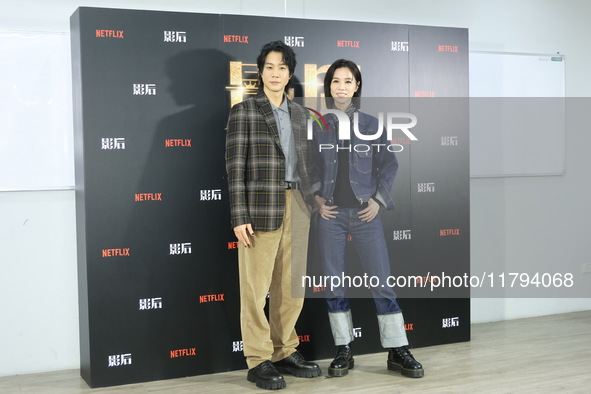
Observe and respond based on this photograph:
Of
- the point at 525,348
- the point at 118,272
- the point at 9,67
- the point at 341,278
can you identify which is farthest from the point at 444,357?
the point at 9,67

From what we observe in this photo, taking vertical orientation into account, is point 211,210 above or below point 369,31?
below

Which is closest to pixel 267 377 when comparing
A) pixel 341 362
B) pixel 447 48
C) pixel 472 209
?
pixel 341 362

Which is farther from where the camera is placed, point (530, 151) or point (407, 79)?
point (530, 151)

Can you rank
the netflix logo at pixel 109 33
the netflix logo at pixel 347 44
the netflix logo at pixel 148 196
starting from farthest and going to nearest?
1. the netflix logo at pixel 347 44
2. the netflix logo at pixel 148 196
3. the netflix logo at pixel 109 33

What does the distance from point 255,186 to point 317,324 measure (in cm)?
101

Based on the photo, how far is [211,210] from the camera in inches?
152

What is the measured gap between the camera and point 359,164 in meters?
3.80

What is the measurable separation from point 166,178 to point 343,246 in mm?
1011

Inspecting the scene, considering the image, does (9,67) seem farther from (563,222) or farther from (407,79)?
(563,222)

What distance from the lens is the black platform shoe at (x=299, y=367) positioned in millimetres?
3750

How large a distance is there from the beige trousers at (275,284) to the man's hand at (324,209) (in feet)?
0.33

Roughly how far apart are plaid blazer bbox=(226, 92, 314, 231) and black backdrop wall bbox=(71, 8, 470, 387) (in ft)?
1.06

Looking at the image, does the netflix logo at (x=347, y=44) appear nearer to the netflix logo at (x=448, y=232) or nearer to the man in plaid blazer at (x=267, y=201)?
the man in plaid blazer at (x=267, y=201)

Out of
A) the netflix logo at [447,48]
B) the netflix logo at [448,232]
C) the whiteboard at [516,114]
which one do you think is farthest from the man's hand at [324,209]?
the whiteboard at [516,114]
